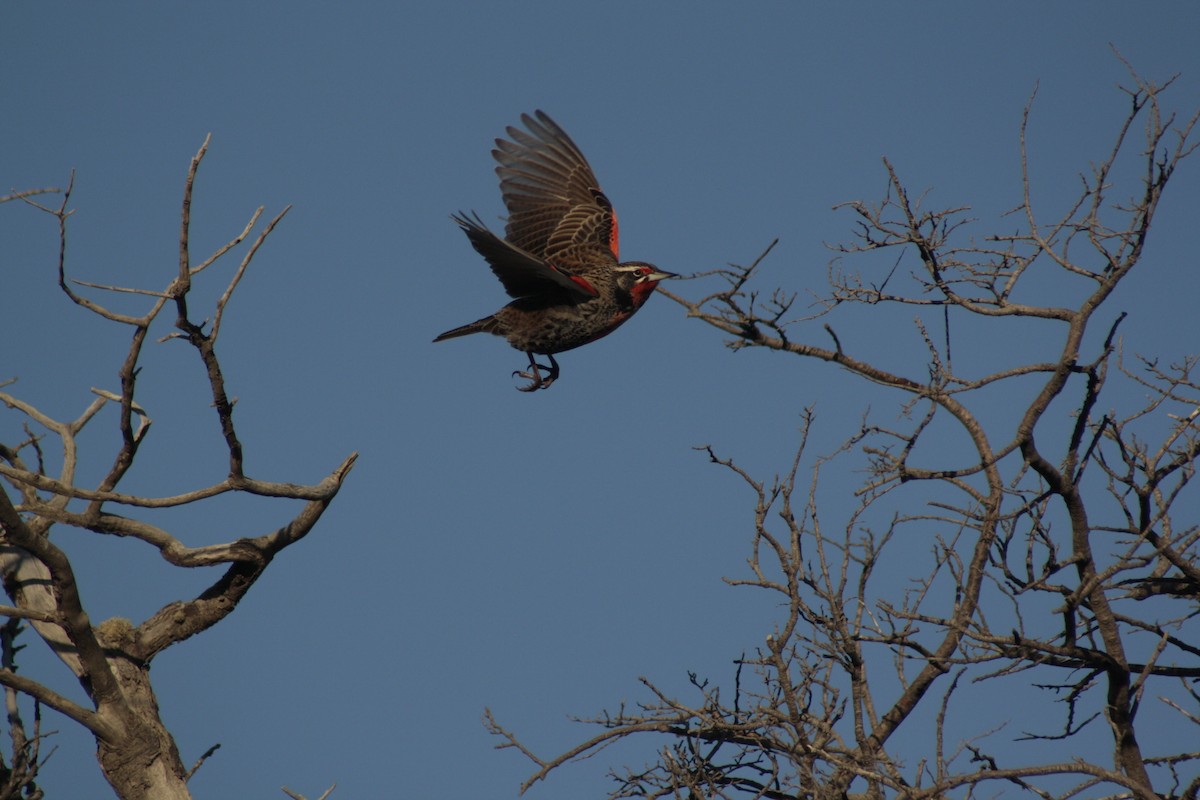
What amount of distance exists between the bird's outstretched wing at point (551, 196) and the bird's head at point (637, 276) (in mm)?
656

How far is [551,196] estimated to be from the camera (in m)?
7.93

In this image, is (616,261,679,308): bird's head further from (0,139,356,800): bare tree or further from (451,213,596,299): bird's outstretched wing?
(0,139,356,800): bare tree

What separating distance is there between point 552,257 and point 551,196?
0.69m

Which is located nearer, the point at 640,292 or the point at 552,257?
the point at 640,292

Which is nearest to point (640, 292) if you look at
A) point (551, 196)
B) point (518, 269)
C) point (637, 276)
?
point (637, 276)

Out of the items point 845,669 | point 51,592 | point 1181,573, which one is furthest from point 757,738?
point 51,592

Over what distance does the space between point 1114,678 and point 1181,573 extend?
62 centimetres

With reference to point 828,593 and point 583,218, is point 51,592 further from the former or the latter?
point 583,218

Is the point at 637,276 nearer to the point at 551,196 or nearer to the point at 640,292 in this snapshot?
the point at 640,292

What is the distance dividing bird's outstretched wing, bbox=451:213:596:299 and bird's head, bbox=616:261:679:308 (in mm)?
245

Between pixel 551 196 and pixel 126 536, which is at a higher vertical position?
pixel 551 196

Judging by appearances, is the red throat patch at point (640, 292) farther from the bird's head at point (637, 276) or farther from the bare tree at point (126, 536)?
the bare tree at point (126, 536)

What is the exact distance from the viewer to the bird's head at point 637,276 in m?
6.73

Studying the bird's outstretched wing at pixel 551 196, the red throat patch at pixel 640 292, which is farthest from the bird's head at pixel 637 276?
the bird's outstretched wing at pixel 551 196
